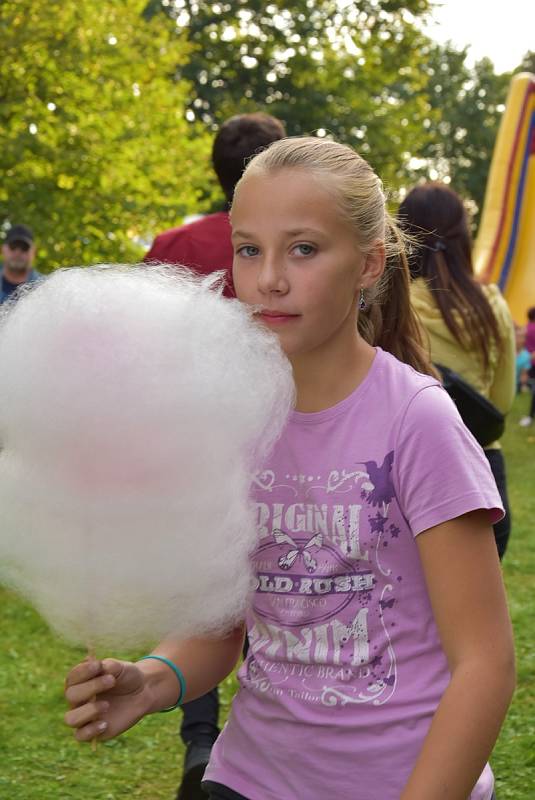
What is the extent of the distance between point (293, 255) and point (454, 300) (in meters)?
2.27

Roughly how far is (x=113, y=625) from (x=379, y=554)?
380 millimetres

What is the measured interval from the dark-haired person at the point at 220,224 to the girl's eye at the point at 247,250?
1627 mm

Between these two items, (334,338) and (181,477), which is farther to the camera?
(334,338)

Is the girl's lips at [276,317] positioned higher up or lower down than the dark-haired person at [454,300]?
higher up

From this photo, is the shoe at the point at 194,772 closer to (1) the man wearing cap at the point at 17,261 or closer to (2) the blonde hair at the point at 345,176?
(2) the blonde hair at the point at 345,176

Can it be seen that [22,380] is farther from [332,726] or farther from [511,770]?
[511,770]

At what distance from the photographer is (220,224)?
11.0 ft

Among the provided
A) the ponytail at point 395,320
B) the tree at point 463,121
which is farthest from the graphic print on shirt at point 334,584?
the tree at point 463,121

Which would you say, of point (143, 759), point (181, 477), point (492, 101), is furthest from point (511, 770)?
point (492, 101)

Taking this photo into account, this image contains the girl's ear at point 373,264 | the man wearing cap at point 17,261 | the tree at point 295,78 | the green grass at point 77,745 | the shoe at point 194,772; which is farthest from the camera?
the tree at point 295,78

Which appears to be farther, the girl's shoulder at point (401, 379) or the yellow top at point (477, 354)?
the yellow top at point (477, 354)

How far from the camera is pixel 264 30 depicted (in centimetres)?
2352

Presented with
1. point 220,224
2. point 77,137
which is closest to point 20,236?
point 77,137

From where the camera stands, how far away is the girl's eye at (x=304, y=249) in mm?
1536
